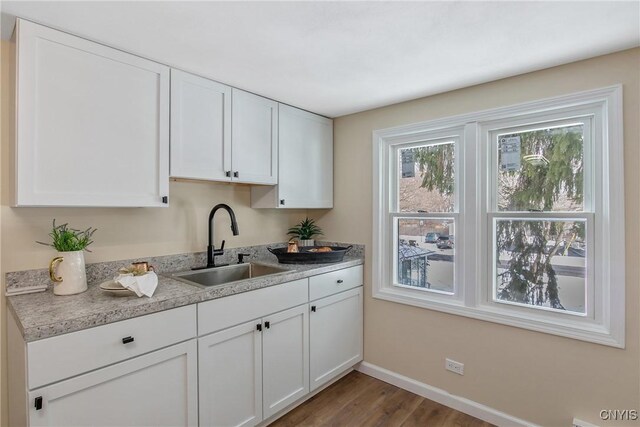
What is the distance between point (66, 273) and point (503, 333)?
258 centimetres

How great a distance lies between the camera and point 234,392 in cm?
187

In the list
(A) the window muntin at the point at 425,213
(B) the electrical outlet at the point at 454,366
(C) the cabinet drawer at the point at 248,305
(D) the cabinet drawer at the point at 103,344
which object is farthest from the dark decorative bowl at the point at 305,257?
(B) the electrical outlet at the point at 454,366

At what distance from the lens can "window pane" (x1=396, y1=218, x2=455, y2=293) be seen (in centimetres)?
249

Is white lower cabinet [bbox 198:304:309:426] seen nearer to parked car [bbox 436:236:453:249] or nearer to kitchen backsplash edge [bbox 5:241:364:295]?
kitchen backsplash edge [bbox 5:241:364:295]

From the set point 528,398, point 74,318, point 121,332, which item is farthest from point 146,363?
point 528,398

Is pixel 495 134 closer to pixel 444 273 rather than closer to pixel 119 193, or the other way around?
pixel 444 273

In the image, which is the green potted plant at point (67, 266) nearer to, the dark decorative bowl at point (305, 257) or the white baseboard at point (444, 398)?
the dark decorative bowl at point (305, 257)

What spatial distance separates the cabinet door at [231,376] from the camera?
1.74 meters

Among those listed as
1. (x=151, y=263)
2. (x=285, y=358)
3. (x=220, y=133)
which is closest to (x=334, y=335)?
(x=285, y=358)

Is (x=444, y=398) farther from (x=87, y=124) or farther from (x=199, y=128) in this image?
(x=87, y=124)

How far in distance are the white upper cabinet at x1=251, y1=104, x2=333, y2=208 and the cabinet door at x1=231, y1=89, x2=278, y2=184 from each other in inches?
3.3

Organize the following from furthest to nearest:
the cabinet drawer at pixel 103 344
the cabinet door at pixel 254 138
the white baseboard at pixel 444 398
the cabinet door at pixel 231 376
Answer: the cabinet door at pixel 254 138, the white baseboard at pixel 444 398, the cabinet door at pixel 231 376, the cabinet drawer at pixel 103 344

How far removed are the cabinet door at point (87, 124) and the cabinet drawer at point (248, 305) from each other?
2.31 feet

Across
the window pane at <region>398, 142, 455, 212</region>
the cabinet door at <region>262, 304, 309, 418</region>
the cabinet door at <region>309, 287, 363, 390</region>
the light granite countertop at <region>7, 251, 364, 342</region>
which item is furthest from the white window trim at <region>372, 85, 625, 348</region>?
the light granite countertop at <region>7, 251, 364, 342</region>
